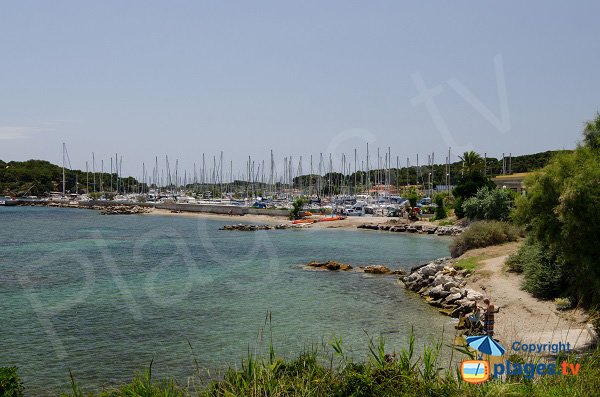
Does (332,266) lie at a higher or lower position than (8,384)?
lower

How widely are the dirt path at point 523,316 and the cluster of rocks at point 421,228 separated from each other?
35.5 meters

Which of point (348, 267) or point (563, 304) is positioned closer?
point (563, 304)

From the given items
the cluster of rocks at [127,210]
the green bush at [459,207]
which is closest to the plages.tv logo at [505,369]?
the green bush at [459,207]

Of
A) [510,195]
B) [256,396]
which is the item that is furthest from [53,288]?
[510,195]

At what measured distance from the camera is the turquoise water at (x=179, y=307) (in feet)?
58.7

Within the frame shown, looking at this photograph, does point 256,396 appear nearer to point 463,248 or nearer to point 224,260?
point 463,248

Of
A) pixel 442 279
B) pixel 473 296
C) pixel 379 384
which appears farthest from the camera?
pixel 442 279

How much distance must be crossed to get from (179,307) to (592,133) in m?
19.2

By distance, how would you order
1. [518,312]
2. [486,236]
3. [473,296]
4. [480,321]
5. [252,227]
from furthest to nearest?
[252,227] → [486,236] → [473,296] → [518,312] → [480,321]

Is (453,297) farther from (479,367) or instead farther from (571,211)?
(479,367)

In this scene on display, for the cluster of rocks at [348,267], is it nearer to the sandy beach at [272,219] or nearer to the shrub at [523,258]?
the shrub at [523,258]

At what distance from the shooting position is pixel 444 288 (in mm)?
26703

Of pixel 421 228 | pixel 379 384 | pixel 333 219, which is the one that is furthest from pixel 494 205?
pixel 379 384

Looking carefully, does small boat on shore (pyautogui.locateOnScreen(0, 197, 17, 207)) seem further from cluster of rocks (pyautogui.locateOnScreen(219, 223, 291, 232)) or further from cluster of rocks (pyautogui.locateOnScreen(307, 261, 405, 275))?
cluster of rocks (pyautogui.locateOnScreen(307, 261, 405, 275))
